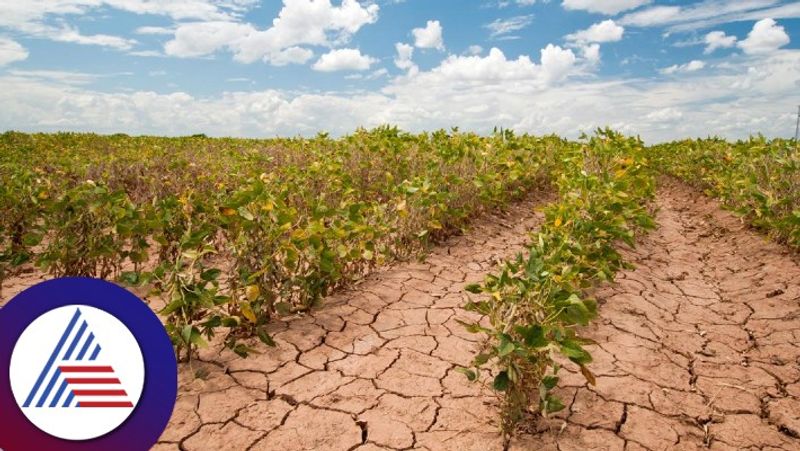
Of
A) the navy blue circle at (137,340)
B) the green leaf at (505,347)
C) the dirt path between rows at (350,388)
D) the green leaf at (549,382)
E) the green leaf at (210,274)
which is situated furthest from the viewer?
the green leaf at (210,274)

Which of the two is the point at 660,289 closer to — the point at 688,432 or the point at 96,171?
the point at 688,432

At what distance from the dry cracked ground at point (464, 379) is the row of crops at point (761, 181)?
1.19 metres

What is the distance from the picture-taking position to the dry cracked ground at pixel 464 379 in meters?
2.27

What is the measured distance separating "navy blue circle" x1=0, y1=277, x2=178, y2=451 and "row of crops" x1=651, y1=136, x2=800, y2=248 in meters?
5.03

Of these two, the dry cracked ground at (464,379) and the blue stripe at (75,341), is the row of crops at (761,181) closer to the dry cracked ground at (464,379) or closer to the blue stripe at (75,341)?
the dry cracked ground at (464,379)

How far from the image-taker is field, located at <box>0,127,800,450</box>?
2.25 meters

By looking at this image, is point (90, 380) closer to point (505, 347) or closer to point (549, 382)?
point (505, 347)

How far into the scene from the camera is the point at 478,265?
15.7 ft

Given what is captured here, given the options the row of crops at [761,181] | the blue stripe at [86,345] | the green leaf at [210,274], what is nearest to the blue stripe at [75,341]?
the blue stripe at [86,345]

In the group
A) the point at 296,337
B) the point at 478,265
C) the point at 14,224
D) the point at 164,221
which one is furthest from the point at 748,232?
the point at 14,224

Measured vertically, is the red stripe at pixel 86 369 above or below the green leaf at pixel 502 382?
above

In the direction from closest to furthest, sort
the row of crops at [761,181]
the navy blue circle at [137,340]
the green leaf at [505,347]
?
the navy blue circle at [137,340]
the green leaf at [505,347]
the row of crops at [761,181]

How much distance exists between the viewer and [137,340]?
1719 mm

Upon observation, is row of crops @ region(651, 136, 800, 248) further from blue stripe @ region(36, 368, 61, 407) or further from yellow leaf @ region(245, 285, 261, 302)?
blue stripe @ region(36, 368, 61, 407)
